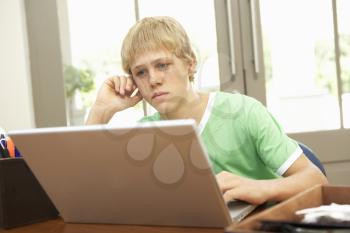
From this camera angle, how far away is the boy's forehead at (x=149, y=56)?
1131 mm

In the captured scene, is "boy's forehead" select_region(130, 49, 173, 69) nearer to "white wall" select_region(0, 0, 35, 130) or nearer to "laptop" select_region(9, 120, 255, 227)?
"laptop" select_region(9, 120, 255, 227)

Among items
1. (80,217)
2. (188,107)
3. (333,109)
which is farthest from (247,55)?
(80,217)

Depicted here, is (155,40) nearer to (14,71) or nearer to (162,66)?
(162,66)

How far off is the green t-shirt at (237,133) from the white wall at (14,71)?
3.08 feet

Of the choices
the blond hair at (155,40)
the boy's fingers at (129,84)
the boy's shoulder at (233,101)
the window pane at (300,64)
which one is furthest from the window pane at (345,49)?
the boy's fingers at (129,84)

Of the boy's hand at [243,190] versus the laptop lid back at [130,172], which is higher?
the laptop lid back at [130,172]

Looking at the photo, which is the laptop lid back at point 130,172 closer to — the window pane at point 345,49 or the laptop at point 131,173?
the laptop at point 131,173

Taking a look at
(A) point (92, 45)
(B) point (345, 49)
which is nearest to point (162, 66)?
(A) point (92, 45)

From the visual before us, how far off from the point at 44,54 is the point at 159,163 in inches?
57.4

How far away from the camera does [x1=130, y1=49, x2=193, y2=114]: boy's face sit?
1131mm

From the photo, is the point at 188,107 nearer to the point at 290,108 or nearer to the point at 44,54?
the point at 290,108

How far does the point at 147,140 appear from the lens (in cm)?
60

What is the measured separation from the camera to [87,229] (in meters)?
0.74

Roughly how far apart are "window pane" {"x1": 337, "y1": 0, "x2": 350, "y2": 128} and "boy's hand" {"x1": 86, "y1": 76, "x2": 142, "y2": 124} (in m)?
1.02
